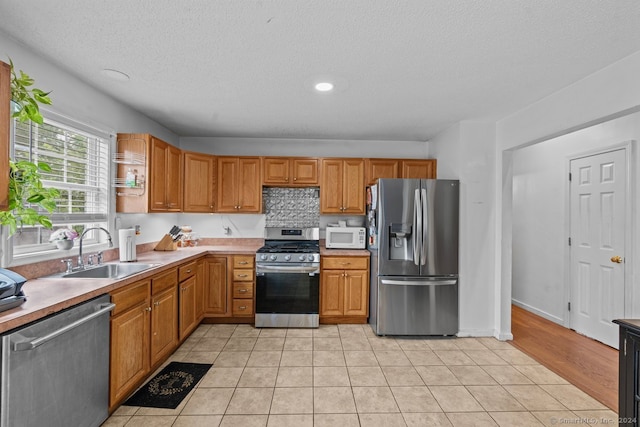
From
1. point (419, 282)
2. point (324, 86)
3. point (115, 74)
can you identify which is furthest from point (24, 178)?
point (419, 282)

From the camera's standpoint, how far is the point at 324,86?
251cm

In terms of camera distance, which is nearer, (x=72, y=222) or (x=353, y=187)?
(x=72, y=222)

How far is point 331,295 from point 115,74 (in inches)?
118

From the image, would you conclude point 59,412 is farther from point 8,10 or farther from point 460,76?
point 460,76

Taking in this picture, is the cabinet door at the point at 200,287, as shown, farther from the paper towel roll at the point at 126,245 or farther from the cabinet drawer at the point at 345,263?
the cabinet drawer at the point at 345,263

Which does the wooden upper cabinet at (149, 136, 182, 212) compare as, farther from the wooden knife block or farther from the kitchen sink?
the kitchen sink

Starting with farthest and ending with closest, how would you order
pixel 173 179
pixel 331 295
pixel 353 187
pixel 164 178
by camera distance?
pixel 353 187
pixel 331 295
pixel 173 179
pixel 164 178

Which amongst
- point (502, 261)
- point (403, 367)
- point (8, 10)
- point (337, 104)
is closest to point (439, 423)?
point (403, 367)

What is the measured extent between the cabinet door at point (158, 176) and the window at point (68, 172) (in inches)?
14.5

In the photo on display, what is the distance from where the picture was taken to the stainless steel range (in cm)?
360

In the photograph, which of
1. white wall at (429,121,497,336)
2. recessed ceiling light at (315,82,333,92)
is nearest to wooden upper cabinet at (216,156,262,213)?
recessed ceiling light at (315,82,333,92)

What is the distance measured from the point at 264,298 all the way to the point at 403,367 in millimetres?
1701

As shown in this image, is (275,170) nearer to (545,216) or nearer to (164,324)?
(164,324)

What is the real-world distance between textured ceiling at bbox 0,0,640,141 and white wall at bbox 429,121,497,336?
0.45 metres
